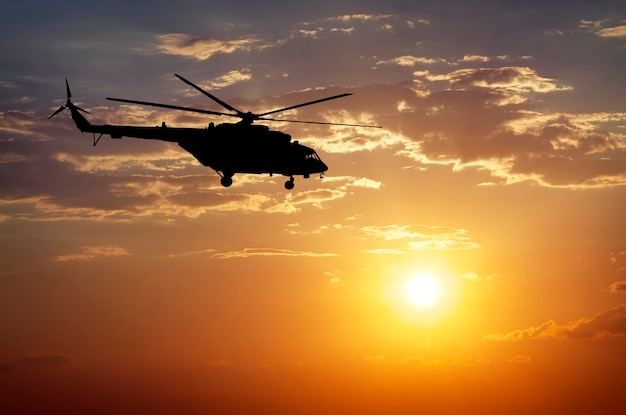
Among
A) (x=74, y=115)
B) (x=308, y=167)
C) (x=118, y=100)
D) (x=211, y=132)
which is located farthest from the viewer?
(x=74, y=115)

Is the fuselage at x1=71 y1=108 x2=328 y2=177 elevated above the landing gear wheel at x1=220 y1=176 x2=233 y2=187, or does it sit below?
above

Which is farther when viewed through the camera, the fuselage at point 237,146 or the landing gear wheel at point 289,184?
the landing gear wheel at point 289,184

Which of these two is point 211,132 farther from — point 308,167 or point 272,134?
point 308,167

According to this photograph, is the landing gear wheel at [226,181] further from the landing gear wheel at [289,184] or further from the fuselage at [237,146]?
the landing gear wheel at [289,184]

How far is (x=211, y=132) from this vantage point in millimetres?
82750

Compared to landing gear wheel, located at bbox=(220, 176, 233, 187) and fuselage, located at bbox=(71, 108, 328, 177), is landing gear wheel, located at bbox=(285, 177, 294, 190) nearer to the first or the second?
fuselage, located at bbox=(71, 108, 328, 177)

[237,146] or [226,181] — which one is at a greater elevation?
[237,146]

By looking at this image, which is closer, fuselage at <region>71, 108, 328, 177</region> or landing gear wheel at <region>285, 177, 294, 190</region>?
fuselage at <region>71, 108, 328, 177</region>

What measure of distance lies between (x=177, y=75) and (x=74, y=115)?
3179 centimetres

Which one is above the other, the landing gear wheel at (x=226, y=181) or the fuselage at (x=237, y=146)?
the fuselage at (x=237, y=146)

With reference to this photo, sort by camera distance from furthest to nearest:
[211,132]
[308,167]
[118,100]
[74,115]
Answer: [74,115] < [308,167] < [211,132] < [118,100]

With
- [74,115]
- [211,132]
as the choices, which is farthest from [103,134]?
[211,132]

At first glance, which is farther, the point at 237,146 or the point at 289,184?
the point at 289,184

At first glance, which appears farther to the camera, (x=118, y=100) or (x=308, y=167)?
(x=308, y=167)
